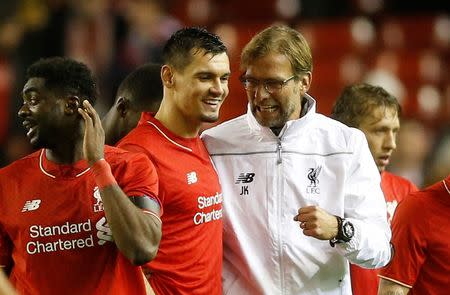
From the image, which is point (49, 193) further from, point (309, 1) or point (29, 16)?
point (309, 1)

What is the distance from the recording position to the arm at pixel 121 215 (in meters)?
3.97

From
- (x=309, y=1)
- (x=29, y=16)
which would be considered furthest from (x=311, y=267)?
(x=309, y=1)

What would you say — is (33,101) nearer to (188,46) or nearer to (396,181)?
(188,46)

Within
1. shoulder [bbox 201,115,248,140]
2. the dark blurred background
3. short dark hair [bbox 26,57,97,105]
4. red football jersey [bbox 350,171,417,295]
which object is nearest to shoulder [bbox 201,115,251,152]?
shoulder [bbox 201,115,248,140]

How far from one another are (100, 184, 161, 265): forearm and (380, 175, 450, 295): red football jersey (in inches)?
48.6

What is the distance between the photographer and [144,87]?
5.25m

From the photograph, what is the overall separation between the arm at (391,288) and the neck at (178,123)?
1.05 meters

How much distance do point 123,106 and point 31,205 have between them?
1.11 m

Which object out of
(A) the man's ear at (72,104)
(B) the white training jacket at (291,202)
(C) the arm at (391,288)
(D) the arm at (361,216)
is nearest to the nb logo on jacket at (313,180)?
(B) the white training jacket at (291,202)

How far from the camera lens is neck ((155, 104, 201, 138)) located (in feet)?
15.5

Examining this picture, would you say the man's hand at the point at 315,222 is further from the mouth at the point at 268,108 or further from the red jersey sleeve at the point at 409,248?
the mouth at the point at 268,108

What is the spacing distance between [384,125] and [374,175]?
2.51ft

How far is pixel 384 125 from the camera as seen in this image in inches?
221

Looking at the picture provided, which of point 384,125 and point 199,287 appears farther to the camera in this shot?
point 384,125
